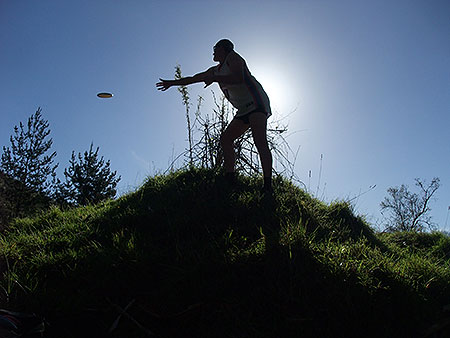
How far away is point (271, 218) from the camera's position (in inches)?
126

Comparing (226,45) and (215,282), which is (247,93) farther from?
(215,282)

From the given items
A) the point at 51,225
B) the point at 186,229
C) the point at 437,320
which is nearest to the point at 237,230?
the point at 186,229

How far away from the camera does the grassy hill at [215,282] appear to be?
198cm

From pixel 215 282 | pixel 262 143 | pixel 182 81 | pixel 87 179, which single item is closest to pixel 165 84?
pixel 182 81

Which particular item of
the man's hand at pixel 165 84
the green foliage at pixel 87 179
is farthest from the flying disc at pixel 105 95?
the green foliage at pixel 87 179

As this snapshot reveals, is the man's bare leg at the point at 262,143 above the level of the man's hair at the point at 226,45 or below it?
below

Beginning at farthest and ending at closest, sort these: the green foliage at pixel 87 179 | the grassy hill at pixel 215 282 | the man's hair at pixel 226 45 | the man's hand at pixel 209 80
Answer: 1. the green foliage at pixel 87 179
2. the man's hair at pixel 226 45
3. the man's hand at pixel 209 80
4. the grassy hill at pixel 215 282

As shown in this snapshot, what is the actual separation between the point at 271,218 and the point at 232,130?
150 cm

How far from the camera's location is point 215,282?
2.21 meters

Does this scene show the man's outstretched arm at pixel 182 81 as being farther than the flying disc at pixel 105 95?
No

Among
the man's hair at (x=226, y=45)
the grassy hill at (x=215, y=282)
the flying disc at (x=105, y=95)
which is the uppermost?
the man's hair at (x=226, y=45)

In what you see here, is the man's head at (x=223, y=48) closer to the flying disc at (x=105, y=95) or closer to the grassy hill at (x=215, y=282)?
the grassy hill at (x=215, y=282)

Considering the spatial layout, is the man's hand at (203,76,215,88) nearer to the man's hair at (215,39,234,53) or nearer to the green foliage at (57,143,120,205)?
the man's hair at (215,39,234,53)

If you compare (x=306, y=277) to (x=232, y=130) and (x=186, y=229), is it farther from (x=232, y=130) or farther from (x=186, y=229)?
(x=232, y=130)
